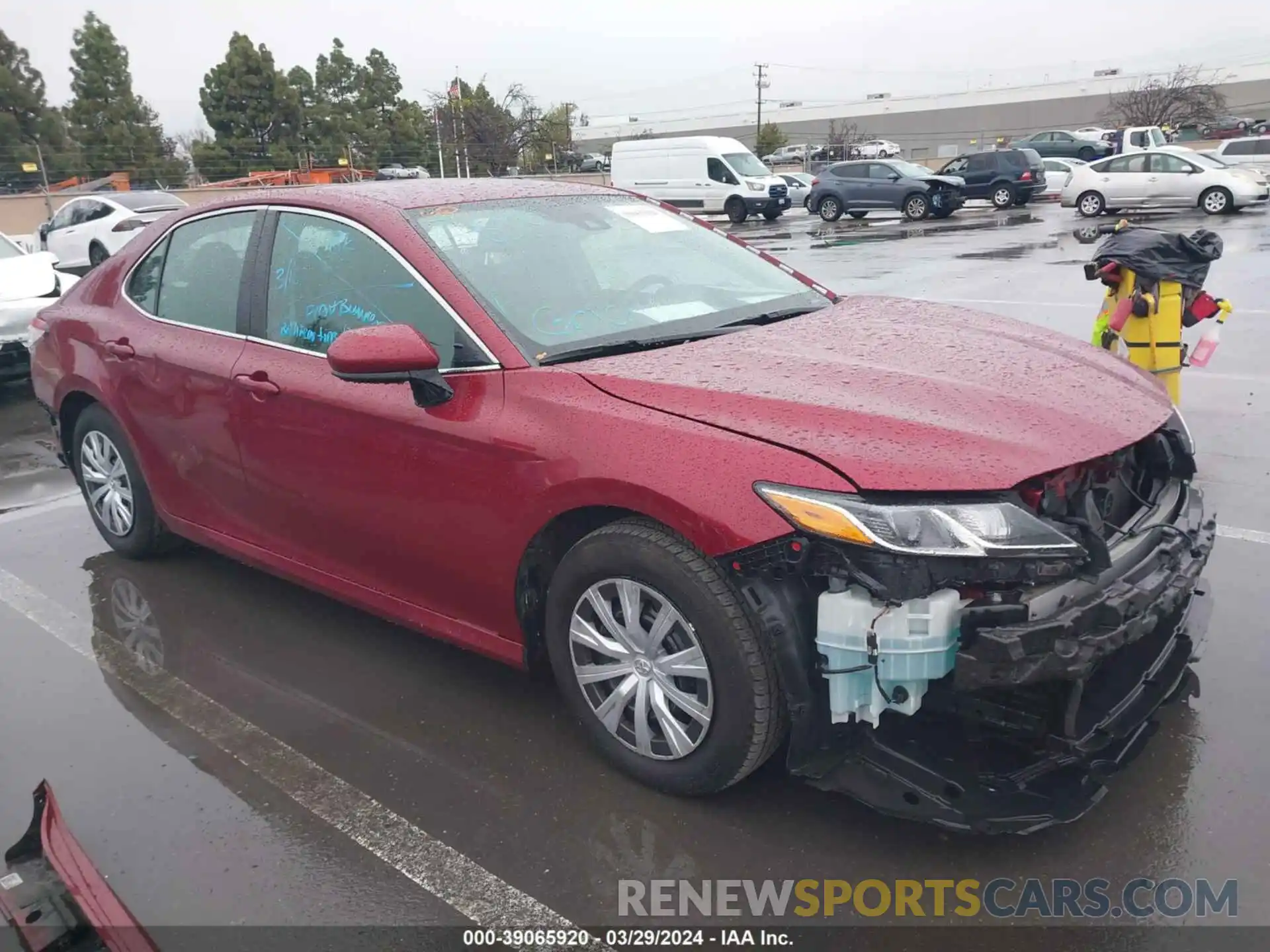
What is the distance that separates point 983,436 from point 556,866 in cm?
157

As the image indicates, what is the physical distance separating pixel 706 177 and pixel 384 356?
2722 centimetres

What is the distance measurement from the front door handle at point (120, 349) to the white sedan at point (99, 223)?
600 inches

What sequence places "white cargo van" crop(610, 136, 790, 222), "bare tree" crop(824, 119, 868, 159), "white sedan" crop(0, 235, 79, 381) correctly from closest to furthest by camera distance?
"white sedan" crop(0, 235, 79, 381), "white cargo van" crop(610, 136, 790, 222), "bare tree" crop(824, 119, 868, 159)

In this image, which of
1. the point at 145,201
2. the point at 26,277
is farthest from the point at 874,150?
the point at 26,277

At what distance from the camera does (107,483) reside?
488 centimetres

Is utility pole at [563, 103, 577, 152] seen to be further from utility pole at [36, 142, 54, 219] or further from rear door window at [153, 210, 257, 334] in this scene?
rear door window at [153, 210, 257, 334]

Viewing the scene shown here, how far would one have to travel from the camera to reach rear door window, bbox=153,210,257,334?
410cm

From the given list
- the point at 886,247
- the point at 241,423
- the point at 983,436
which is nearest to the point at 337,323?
the point at 241,423

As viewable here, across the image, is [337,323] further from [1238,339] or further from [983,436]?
[1238,339]

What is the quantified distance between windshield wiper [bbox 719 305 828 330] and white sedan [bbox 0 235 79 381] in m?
7.22

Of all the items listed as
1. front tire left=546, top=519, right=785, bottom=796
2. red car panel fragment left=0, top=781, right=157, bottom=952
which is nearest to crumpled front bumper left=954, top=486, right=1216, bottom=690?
front tire left=546, top=519, right=785, bottom=796

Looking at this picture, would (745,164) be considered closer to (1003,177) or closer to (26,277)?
(1003,177)

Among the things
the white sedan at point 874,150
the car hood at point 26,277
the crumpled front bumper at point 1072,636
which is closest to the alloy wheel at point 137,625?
the crumpled front bumper at point 1072,636

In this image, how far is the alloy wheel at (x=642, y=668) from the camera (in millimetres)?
2789
